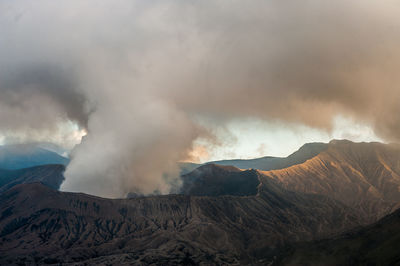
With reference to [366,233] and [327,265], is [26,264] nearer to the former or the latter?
[327,265]

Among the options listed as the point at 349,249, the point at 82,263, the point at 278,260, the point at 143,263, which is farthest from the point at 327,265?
the point at 82,263

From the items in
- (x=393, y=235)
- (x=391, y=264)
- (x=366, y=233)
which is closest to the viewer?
(x=391, y=264)

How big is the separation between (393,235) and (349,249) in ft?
74.7

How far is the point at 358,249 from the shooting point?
576 feet

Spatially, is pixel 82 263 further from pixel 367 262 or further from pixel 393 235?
pixel 393 235

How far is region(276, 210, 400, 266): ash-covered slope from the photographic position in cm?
16182

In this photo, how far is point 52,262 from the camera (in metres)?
198

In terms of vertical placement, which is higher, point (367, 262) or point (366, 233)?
point (366, 233)

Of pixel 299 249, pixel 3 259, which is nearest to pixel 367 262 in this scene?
pixel 299 249

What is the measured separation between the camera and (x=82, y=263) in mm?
193500

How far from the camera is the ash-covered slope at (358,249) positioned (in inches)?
6371

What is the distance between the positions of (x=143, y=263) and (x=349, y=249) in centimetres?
11502

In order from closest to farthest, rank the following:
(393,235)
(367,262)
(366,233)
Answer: (367,262), (393,235), (366,233)

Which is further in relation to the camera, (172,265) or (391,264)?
(172,265)
